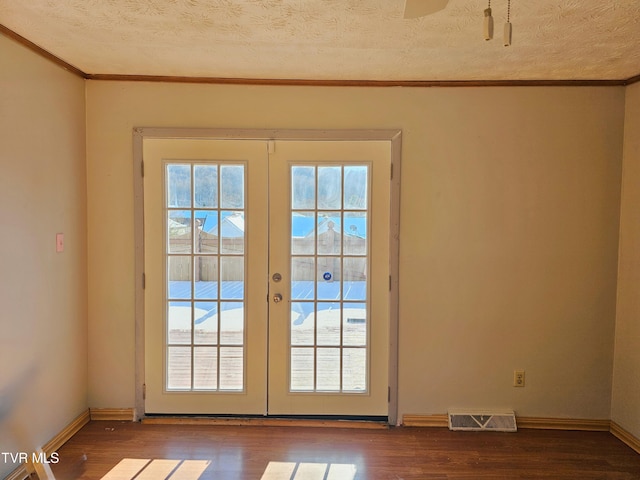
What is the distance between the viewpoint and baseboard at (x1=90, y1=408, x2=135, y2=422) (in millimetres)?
3025

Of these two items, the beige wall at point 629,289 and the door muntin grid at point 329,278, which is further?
the door muntin grid at point 329,278

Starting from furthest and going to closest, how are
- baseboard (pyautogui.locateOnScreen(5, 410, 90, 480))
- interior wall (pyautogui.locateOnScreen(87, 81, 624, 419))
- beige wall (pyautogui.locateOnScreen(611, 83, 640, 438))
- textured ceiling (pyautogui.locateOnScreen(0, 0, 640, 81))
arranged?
interior wall (pyautogui.locateOnScreen(87, 81, 624, 419)) < beige wall (pyautogui.locateOnScreen(611, 83, 640, 438)) < baseboard (pyautogui.locateOnScreen(5, 410, 90, 480)) < textured ceiling (pyautogui.locateOnScreen(0, 0, 640, 81))

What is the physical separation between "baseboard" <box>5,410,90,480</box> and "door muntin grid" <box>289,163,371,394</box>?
1.41 m

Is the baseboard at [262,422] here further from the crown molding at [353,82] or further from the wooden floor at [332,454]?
the crown molding at [353,82]

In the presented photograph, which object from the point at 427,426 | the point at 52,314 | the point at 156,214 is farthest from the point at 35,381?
the point at 427,426

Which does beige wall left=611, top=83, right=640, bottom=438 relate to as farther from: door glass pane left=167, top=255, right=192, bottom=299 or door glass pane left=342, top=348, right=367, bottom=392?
door glass pane left=167, top=255, right=192, bottom=299

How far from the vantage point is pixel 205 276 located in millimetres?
3006

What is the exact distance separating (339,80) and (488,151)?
1109 millimetres

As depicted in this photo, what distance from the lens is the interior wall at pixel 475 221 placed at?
9.59 feet

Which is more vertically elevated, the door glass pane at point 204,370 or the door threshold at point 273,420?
the door glass pane at point 204,370

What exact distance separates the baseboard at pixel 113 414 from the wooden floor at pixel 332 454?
0.20 ft

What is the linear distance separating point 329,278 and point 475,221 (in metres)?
1.07

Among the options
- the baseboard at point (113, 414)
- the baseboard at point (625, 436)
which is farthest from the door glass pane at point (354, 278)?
the baseboard at point (625, 436)

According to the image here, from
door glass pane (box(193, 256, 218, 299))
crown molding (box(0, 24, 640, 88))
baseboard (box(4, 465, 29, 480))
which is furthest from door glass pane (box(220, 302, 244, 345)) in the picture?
crown molding (box(0, 24, 640, 88))
